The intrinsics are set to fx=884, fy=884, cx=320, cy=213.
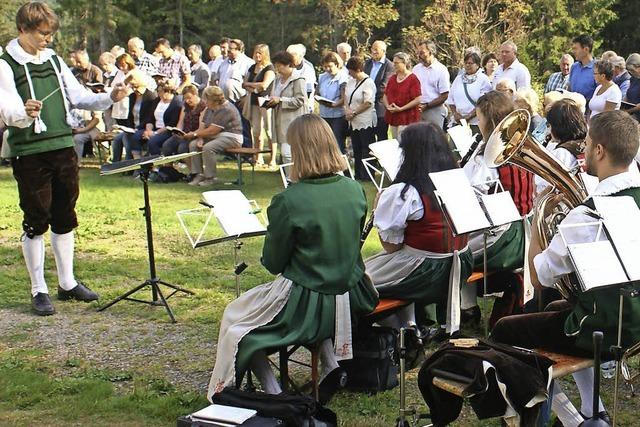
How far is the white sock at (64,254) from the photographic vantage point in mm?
6523

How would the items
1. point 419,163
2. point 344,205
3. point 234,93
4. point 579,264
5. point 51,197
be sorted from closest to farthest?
point 579,264 → point 344,205 → point 419,163 → point 51,197 → point 234,93

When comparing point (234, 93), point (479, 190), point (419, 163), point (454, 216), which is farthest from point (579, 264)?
point (234, 93)

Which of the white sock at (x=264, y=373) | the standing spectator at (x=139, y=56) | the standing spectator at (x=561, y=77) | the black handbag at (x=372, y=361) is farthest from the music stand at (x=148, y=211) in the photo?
the standing spectator at (x=139, y=56)

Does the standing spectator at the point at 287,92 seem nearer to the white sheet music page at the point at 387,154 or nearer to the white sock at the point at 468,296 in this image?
the white sheet music page at the point at 387,154

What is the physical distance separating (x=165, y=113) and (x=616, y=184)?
9884 mm

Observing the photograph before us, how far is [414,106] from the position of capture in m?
11.2

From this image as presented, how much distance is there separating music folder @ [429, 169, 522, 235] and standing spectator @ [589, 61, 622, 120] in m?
4.84

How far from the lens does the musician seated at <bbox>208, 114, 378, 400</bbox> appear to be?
4254mm

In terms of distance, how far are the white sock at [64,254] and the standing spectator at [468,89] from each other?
5943 millimetres

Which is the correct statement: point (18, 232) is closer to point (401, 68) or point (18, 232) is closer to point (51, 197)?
point (51, 197)

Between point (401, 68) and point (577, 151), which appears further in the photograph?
point (401, 68)

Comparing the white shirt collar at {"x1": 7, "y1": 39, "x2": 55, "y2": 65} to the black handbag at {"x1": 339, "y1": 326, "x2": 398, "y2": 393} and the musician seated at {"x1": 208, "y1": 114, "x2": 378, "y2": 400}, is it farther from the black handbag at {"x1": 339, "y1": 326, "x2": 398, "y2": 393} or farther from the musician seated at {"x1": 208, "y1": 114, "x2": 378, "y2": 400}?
the black handbag at {"x1": 339, "y1": 326, "x2": 398, "y2": 393}

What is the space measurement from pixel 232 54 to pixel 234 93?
67cm

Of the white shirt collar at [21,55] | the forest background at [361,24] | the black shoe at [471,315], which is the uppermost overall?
the forest background at [361,24]
